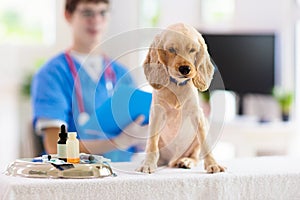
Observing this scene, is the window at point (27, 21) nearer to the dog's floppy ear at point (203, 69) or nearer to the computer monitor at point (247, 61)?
the computer monitor at point (247, 61)

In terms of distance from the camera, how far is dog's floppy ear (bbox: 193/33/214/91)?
0.93 m

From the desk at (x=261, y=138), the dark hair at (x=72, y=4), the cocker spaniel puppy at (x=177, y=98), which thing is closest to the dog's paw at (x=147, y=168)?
the cocker spaniel puppy at (x=177, y=98)

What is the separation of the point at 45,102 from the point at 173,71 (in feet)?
2.39

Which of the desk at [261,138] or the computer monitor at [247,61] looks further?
the computer monitor at [247,61]

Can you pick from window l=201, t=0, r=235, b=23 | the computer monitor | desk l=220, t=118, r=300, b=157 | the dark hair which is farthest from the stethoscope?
window l=201, t=0, r=235, b=23

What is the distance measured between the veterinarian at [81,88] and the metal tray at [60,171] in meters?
0.10

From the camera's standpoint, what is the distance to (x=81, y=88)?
124 centimetres

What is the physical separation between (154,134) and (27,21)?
3681mm

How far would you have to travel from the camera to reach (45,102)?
5.17 ft

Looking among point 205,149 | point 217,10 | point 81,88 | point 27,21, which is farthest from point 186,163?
point 27,21

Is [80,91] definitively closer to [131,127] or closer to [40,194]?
[131,127]

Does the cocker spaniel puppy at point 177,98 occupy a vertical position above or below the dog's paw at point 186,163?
above

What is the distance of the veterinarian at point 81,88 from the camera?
1.03 meters

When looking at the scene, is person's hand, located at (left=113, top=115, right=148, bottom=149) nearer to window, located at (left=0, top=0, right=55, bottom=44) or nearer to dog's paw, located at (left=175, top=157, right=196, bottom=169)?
dog's paw, located at (left=175, top=157, right=196, bottom=169)
